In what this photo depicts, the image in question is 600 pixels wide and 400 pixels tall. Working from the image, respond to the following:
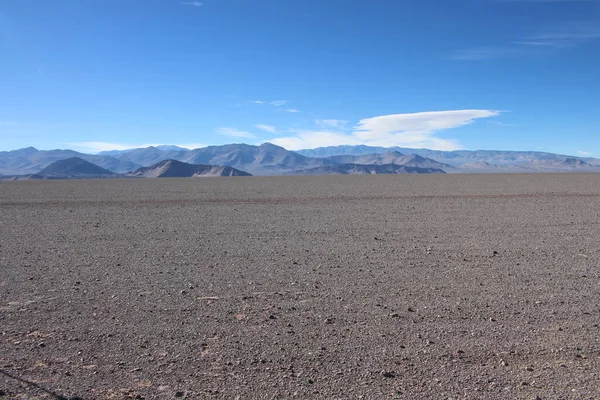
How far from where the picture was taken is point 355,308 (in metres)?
7.13

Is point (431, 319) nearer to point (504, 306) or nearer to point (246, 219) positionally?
point (504, 306)

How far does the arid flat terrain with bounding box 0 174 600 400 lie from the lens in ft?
16.1

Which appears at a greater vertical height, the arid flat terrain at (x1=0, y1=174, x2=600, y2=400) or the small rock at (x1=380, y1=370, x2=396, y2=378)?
the arid flat terrain at (x1=0, y1=174, x2=600, y2=400)

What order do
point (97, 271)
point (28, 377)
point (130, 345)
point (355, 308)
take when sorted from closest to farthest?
point (28, 377), point (130, 345), point (355, 308), point (97, 271)

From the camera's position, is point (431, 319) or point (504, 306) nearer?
point (431, 319)

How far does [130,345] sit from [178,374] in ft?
3.35

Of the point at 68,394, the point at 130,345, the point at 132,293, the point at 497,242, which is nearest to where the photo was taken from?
the point at 68,394

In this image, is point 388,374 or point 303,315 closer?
point 388,374

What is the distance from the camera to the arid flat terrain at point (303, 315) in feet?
→ 16.1

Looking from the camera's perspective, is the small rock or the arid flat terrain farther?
the small rock

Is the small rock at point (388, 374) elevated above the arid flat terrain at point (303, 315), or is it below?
below

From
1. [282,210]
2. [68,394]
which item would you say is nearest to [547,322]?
[68,394]

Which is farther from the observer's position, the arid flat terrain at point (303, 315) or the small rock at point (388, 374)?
the small rock at point (388, 374)

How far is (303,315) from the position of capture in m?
6.85
